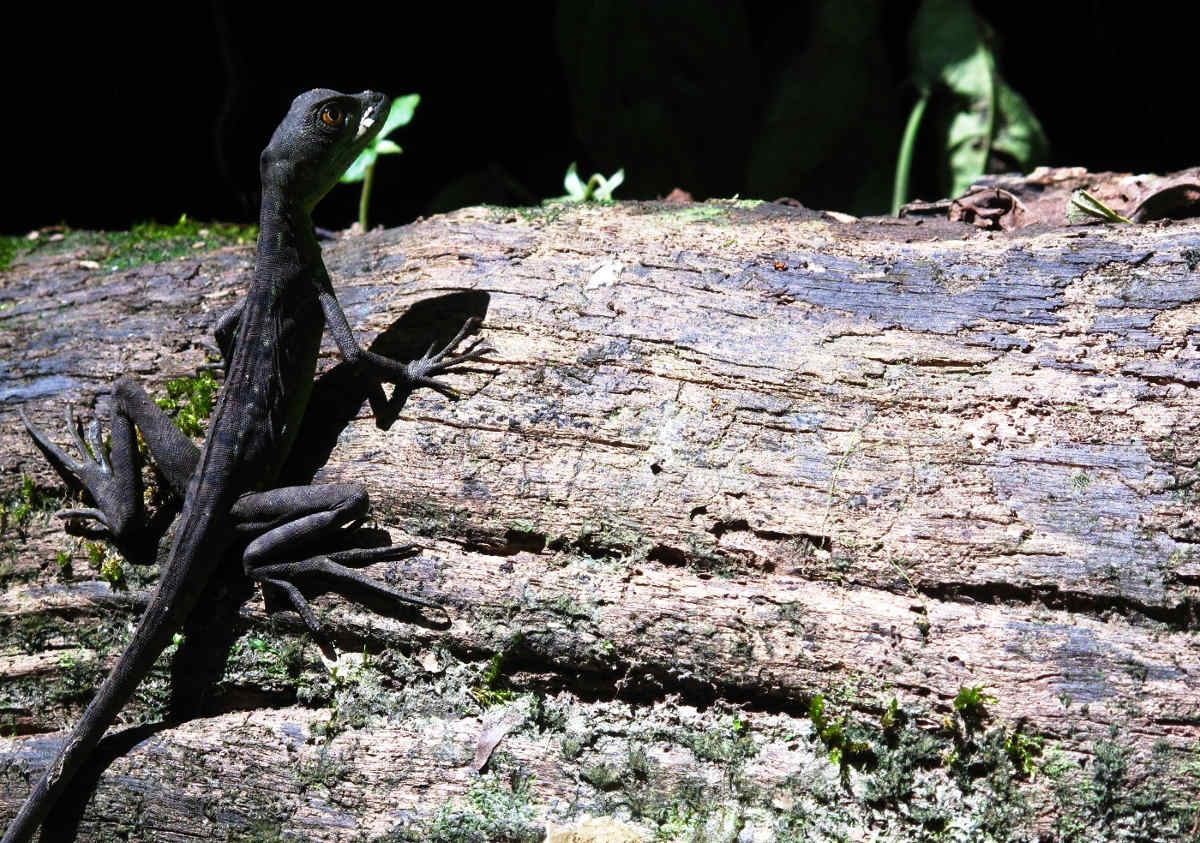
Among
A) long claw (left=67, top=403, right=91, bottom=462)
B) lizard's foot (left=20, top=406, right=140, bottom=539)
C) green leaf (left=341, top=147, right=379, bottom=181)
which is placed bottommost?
lizard's foot (left=20, top=406, right=140, bottom=539)

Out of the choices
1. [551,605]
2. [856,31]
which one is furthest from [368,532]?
[856,31]

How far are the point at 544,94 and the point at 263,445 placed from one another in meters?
4.65

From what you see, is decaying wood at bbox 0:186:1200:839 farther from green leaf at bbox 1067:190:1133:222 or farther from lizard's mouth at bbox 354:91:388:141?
lizard's mouth at bbox 354:91:388:141

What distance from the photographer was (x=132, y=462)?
3756 mm

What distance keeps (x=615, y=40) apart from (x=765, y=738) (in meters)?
4.35

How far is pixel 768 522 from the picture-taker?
3156 millimetres

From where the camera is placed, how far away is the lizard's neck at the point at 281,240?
4047mm

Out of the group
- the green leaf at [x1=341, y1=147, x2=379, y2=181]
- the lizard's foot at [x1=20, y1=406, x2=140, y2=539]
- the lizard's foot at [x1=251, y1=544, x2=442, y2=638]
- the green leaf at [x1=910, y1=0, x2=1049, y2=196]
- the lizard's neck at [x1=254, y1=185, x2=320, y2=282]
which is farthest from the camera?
the green leaf at [x1=910, y1=0, x2=1049, y2=196]

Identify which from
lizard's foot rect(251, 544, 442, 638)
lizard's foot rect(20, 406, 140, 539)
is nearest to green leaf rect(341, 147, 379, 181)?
lizard's foot rect(20, 406, 140, 539)

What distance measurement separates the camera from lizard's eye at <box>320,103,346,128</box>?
13.5 feet

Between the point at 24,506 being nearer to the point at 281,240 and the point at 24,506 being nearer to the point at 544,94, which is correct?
the point at 281,240

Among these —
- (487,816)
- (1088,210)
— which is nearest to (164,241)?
(487,816)

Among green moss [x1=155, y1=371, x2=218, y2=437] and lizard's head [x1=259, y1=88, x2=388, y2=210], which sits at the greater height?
lizard's head [x1=259, y1=88, x2=388, y2=210]

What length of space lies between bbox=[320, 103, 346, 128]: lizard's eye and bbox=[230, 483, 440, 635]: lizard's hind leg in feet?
5.32
